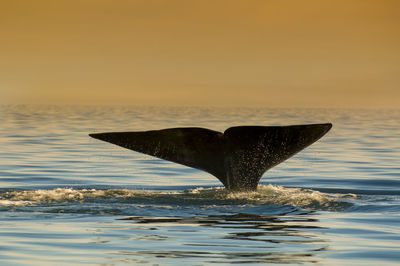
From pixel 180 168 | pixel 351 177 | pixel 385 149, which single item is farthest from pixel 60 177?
pixel 385 149

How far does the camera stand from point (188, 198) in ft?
41.3

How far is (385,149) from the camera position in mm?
26703

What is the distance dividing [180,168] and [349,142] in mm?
11645

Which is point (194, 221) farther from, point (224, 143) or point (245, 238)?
point (224, 143)

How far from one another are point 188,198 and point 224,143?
1266 mm

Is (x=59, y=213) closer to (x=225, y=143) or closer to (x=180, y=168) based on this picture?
(x=225, y=143)

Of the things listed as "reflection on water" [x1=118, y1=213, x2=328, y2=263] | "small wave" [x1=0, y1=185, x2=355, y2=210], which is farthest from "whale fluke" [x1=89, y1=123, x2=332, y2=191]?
"reflection on water" [x1=118, y1=213, x2=328, y2=263]

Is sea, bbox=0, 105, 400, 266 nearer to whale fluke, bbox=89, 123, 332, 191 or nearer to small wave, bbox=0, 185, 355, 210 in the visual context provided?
A: small wave, bbox=0, 185, 355, 210

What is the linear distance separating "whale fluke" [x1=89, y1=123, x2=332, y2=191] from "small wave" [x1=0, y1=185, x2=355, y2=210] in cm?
49

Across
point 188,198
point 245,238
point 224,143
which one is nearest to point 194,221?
point 245,238

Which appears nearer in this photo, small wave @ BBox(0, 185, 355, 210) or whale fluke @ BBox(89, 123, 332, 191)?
whale fluke @ BBox(89, 123, 332, 191)

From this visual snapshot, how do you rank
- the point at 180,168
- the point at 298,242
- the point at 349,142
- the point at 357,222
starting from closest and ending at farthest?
the point at 298,242
the point at 357,222
the point at 180,168
the point at 349,142

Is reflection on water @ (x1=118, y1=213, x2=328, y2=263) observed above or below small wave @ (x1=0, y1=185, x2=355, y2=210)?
below

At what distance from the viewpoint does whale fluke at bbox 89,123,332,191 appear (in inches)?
452
